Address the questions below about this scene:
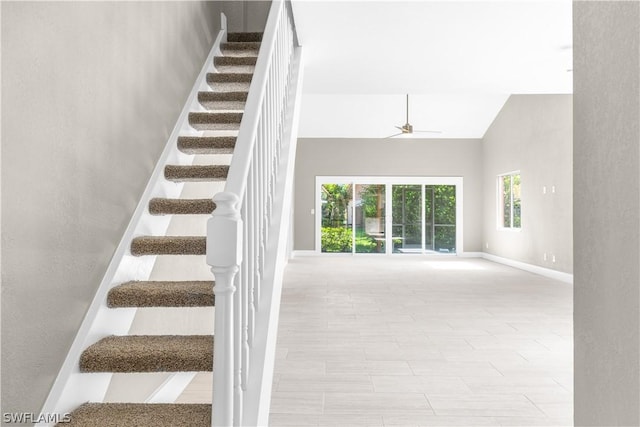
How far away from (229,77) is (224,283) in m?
3.00

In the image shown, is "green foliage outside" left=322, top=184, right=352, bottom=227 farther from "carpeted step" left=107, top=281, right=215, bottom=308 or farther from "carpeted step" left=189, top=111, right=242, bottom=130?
"carpeted step" left=107, top=281, right=215, bottom=308

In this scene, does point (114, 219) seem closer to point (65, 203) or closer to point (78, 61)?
point (65, 203)

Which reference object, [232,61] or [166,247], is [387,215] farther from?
[166,247]

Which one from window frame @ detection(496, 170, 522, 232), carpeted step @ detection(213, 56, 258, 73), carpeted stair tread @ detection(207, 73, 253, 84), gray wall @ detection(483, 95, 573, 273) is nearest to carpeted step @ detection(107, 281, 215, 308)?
carpeted stair tread @ detection(207, 73, 253, 84)

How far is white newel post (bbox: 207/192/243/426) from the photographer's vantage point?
1.40 m

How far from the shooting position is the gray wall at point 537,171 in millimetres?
7828

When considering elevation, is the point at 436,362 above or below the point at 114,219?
below

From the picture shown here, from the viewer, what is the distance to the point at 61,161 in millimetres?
1897

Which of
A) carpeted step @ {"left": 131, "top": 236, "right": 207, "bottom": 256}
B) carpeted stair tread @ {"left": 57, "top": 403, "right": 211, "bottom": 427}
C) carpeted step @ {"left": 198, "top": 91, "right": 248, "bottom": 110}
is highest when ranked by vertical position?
carpeted step @ {"left": 198, "top": 91, "right": 248, "bottom": 110}

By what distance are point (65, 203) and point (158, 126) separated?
1235mm

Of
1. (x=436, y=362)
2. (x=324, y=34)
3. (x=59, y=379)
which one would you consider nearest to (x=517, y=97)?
(x=324, y=34)

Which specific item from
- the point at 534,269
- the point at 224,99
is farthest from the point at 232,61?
the point at 534,269

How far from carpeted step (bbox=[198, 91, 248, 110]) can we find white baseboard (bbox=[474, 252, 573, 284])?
6.07 m

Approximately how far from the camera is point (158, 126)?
3.06 m
